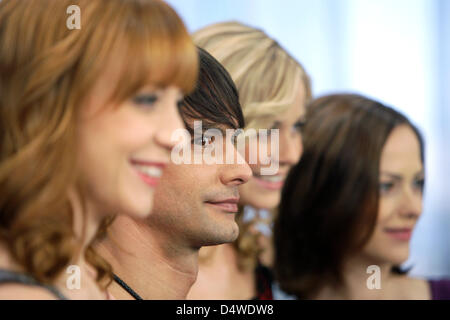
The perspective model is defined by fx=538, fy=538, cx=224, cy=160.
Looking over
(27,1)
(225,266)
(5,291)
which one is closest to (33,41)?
(27,1)

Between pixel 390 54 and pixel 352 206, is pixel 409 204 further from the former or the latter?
pixel 390 54

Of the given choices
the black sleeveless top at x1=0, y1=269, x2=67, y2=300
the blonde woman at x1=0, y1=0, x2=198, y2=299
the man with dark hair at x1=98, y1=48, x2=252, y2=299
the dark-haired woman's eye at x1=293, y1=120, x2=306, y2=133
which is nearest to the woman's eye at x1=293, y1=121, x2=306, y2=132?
the dark-haired woman's eye at x1=293, y1=120, x2=306, y2=133

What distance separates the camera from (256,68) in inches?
34.2

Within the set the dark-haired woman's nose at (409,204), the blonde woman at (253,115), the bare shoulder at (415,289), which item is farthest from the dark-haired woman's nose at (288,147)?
the bare shoulder at (415,289)

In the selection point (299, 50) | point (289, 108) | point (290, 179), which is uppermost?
point (299, 50)

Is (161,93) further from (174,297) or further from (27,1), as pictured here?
(174,297)

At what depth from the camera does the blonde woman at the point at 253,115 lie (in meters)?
0.82

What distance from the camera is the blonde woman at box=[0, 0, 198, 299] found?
47 cm

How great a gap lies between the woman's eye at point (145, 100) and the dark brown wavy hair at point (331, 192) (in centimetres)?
60

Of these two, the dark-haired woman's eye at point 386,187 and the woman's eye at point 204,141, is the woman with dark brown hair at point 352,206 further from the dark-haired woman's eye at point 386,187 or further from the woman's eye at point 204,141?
the woman's eye at point 204,141

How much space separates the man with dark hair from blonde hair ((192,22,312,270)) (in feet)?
0.36

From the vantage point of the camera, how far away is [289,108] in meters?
0.92

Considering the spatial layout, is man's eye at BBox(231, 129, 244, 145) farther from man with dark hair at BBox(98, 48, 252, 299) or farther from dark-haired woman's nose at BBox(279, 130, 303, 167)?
dark-haired woman's nose at BBox(279, 130, 303, 167)

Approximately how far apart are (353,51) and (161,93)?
822 millimetres
